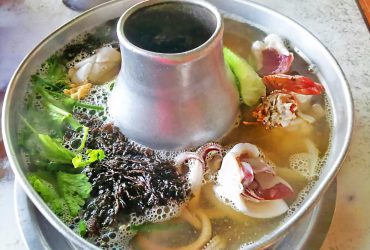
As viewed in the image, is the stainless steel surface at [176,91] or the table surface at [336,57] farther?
the table surface at [336,57]

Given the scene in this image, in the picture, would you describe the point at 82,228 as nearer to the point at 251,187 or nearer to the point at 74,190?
the point at 74,190

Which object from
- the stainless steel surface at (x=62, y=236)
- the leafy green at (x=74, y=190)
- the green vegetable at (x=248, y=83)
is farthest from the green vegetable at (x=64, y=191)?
the green vegetable at (x=248, y=83)

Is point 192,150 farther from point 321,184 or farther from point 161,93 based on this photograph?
point 321,184

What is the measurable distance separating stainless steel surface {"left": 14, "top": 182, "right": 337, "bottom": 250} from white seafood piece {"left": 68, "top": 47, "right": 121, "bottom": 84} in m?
0.31

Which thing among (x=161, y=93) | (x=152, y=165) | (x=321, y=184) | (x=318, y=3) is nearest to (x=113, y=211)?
(x=152, y=165)

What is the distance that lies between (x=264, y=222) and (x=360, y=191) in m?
0.29

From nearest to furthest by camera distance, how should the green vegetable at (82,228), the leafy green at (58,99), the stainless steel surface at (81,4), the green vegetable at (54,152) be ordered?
the green vegetable at (82,228), the green vegetable at (54,152), the leafy green at (58,99), the stainless steel surface at (81,4)

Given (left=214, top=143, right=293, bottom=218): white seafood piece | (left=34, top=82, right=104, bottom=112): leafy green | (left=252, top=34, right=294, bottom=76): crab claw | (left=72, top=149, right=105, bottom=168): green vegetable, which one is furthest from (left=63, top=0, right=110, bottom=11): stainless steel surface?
(left=214, top=143, right=293, bottom=218): white seafood piece

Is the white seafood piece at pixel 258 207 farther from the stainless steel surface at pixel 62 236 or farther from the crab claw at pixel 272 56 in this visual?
the crab claw at pixel 272 56

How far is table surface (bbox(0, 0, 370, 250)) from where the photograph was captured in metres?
1.01

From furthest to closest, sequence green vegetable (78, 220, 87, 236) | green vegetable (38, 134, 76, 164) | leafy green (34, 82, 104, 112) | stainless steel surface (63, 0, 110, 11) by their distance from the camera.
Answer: stainless steel surface (63, 0, 110, 11) → leafy green (34, 82, 104, 112) → green vegetable (38, 134, 76, 164) → green vegetable (78, 220, 87, 236)

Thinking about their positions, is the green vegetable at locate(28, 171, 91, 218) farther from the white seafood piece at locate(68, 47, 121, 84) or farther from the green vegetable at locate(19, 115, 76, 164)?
the white seafood piece at locate(68, 47, 121, 84)

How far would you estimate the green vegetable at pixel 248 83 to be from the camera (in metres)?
1.06

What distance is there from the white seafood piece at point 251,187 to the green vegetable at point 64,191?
254mm
